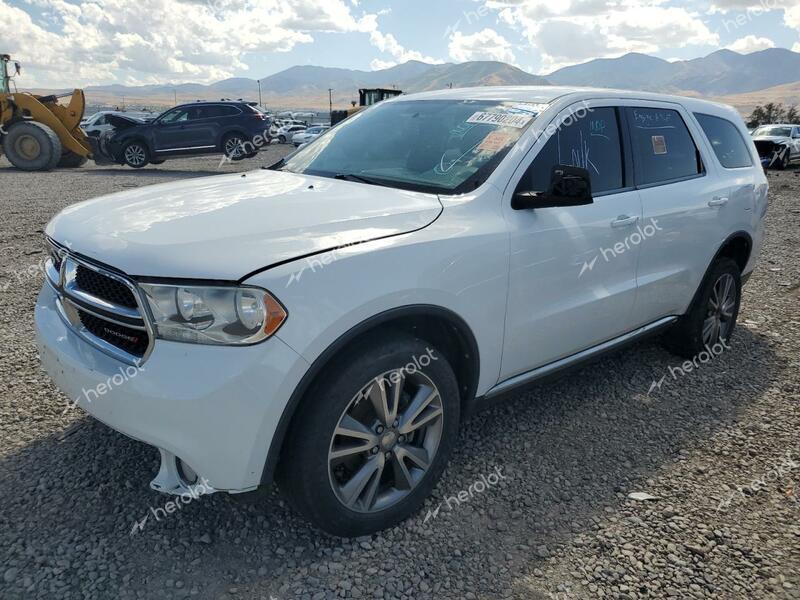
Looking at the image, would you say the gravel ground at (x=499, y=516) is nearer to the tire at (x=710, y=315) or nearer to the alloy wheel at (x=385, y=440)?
the alloy wheel at (x=385, y=440)

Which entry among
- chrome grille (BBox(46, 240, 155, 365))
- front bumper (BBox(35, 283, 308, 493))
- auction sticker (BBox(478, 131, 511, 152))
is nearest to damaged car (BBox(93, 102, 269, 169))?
auction sticker (BBox(478, 131, 511, 152))

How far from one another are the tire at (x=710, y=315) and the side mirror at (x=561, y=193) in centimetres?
188

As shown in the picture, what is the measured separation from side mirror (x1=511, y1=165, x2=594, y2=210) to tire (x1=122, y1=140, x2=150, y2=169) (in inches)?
682

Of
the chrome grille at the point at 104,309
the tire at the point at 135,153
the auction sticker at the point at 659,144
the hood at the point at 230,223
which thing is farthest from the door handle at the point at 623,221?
the tire at the point at 135,153

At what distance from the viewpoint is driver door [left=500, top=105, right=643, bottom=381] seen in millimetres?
2709

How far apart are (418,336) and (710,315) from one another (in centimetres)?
282

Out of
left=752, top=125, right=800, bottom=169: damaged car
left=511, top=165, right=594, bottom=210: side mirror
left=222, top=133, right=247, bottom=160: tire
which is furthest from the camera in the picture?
left=752, top=125, right=800, bottom=169: damaged car

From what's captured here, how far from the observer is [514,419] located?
11.4ft

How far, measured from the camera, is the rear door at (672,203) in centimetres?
348

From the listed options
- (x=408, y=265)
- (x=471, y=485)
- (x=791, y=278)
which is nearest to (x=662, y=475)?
(x=471, y=485)

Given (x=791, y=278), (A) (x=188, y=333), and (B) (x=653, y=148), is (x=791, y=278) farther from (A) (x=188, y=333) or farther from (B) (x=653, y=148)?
(A) (x=188, y=333)

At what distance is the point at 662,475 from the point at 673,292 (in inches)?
50.7

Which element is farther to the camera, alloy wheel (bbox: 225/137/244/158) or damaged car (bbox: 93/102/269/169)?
alloy wheel (bbox: 225/137/244/158)

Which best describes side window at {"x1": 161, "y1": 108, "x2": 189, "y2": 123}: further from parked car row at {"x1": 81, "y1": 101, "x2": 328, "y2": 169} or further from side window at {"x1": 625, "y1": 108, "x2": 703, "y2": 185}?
side window at {"x1": 625, "y1": 108, "x2": 703, "y2": 185}
